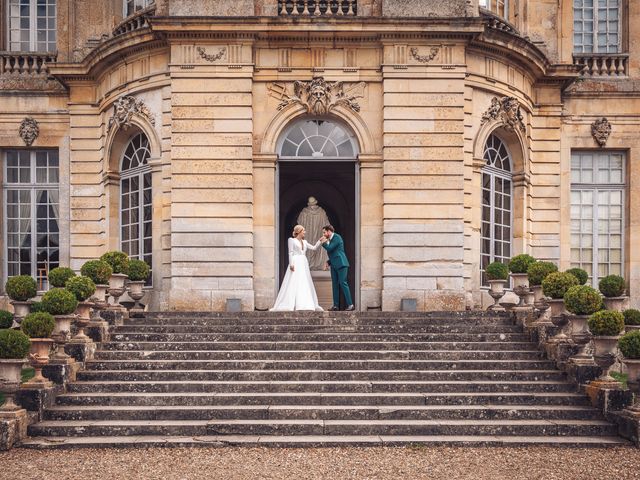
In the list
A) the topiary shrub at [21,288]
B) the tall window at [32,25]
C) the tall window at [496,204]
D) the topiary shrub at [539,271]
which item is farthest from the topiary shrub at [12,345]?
the tall window at [32,25]

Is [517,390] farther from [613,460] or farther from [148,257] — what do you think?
[148,257]

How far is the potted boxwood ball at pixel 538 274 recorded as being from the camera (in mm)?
13914

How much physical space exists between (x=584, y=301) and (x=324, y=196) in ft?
37.7

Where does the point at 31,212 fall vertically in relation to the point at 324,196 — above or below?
below

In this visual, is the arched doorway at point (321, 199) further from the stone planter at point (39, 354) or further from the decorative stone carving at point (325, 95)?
the stone planter at point (39, 354)

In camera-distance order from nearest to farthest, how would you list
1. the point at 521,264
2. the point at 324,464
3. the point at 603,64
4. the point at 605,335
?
1. the point at 324,464
2. the point at 605,335
3. the point at 521,264
4. the point at 603,64

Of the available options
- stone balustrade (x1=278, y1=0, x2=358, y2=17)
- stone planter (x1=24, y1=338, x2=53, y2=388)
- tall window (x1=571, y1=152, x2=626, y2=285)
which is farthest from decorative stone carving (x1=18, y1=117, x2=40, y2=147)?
tall window (x1=571, y1=152, x2=626, y2=285)

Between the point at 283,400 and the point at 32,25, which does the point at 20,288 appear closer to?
the point at 283,400

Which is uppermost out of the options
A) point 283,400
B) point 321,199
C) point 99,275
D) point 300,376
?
point 321,199

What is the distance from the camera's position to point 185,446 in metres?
10.2

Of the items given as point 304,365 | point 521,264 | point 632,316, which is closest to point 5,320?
point 304,365

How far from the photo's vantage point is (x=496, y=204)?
18344 mm

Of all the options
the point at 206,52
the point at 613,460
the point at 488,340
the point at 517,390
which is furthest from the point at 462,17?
the point at 613,460

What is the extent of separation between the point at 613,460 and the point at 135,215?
1133 cm
